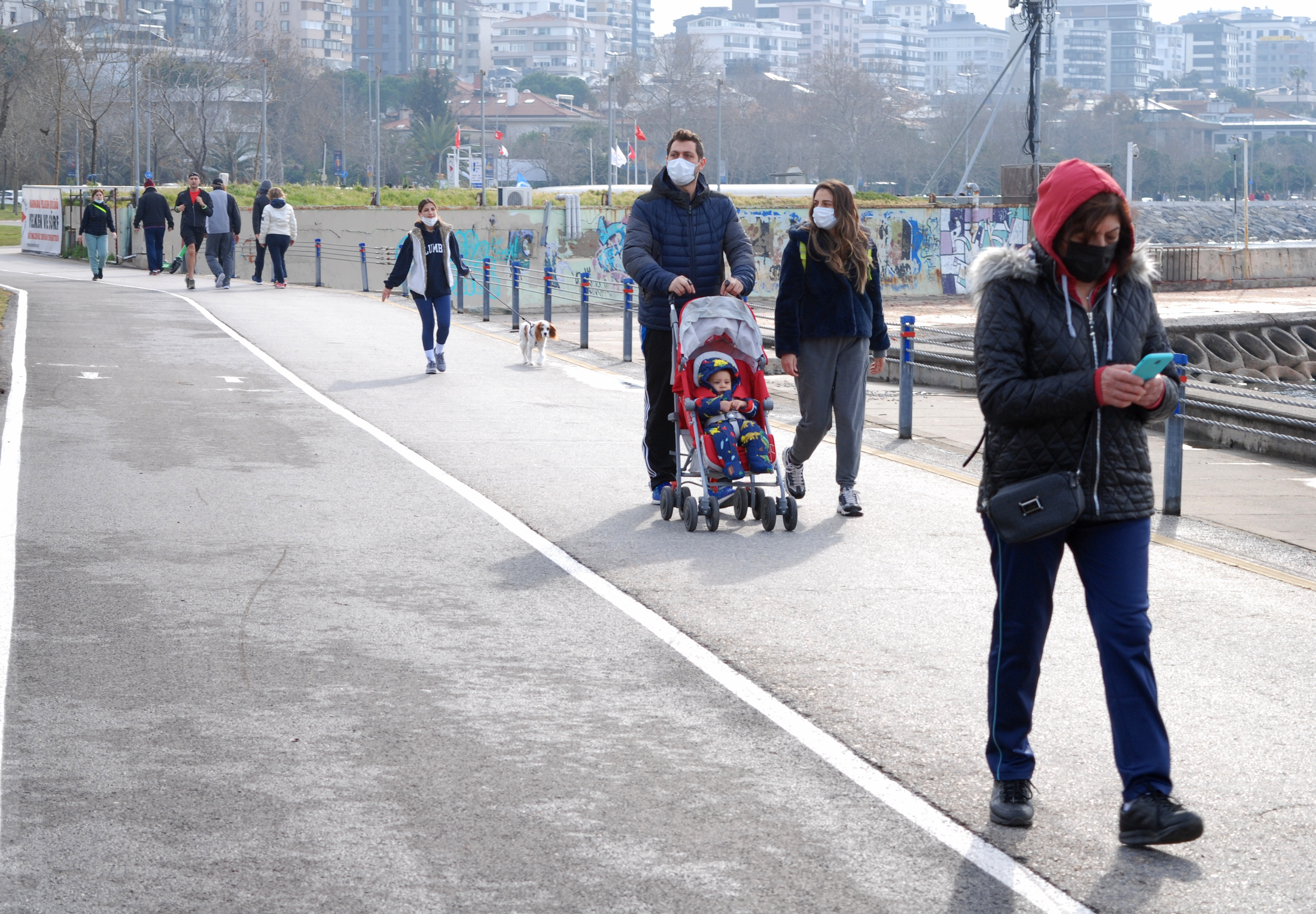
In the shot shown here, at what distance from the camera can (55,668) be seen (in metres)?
5.96

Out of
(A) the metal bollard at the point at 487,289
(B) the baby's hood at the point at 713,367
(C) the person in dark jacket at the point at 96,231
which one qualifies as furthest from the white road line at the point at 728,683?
(C) the person in dark jacket at the point at 96,231

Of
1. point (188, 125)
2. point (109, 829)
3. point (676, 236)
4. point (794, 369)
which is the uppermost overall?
point (188, 125)

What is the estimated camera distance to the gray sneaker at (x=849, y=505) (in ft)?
30.9

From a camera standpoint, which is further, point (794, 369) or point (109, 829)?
point (794, 369)

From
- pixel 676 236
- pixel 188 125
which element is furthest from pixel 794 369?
pixel 188 125

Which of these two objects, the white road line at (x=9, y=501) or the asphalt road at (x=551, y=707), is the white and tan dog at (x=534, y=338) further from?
the asphalt road at (x=551, y=707)

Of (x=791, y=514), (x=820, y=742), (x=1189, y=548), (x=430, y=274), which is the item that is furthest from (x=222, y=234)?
(x=820, y=742)

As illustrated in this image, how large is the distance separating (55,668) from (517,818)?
7.60ft

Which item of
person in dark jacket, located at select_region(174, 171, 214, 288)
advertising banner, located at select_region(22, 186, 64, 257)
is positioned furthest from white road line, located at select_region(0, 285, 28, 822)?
advertising banner, located at select_region(22, 186, 64, 257)

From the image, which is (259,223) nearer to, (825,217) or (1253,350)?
(1253,350)

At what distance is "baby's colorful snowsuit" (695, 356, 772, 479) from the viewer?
28.8ft

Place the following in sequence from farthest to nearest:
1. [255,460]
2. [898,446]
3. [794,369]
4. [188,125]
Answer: [188,125] < [898,446] < [255,460] < [794,369]

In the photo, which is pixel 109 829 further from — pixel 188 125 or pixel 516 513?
pixel 188 125

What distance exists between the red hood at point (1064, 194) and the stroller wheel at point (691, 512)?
4.58 metres
